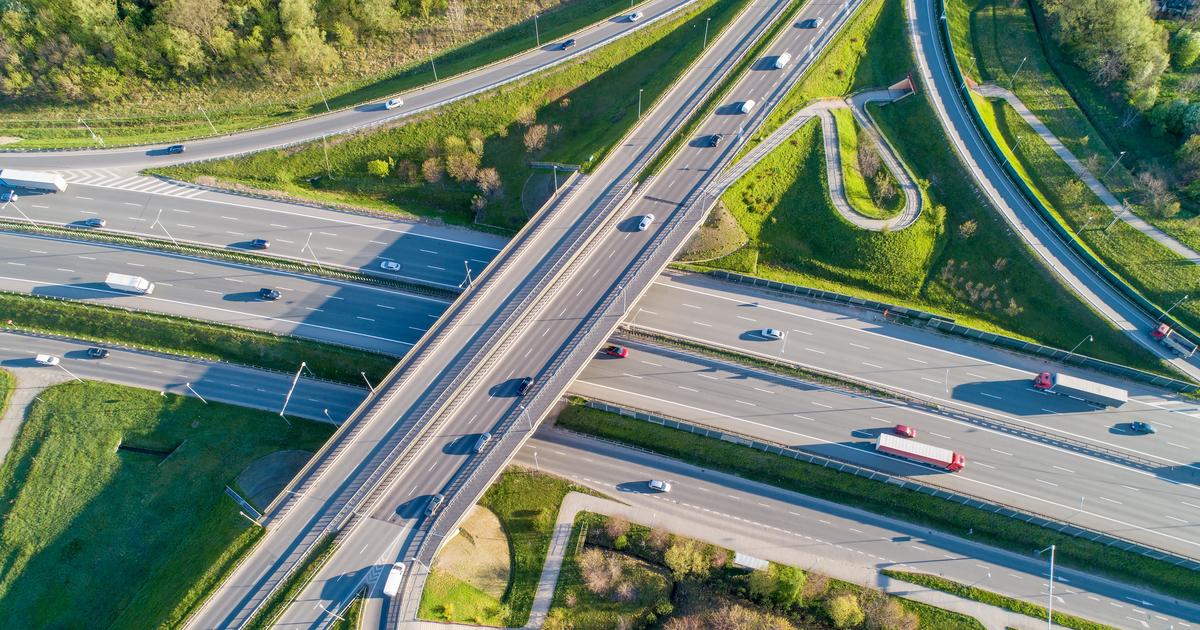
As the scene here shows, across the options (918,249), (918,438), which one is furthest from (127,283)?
(918,249)

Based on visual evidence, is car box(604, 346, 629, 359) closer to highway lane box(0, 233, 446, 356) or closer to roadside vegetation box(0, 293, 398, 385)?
highway lane box(0, 233, 446, 356)

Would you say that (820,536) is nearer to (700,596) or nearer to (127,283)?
(700,596)

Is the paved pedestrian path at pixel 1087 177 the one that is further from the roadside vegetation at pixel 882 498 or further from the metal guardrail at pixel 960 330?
the roadside vegetation at pixel 882 498

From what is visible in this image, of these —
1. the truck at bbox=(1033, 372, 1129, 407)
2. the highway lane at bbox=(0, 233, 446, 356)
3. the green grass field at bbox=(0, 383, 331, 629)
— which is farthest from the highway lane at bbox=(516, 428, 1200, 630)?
the green grass field at bbox=(0, 383, 331, 629)

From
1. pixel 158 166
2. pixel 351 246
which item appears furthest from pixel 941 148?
pixel 158 166

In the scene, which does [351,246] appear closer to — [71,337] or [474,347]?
[474,347]

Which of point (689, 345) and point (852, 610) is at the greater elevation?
point (689, 345)
